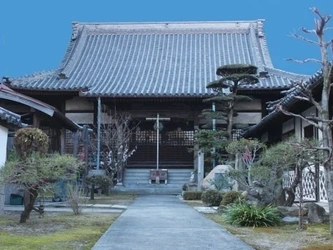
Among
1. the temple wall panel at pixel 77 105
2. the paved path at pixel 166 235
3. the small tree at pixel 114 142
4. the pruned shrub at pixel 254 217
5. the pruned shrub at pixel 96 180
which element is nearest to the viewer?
the paved path at pixel 166 235

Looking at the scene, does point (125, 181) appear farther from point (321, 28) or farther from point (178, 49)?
point (321, 28)

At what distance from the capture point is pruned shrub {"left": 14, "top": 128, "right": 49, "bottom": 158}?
27.1ft

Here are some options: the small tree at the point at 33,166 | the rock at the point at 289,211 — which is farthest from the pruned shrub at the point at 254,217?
the small tree at the point at 33,166

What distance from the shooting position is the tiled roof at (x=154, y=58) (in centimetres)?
2095

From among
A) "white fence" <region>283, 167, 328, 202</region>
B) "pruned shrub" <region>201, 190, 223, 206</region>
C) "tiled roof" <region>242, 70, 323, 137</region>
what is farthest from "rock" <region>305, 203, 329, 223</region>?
"pruned shrub" <region>201, 190, 223, 206</region>

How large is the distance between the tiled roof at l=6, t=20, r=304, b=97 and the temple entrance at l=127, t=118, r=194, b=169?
2231 millimetres

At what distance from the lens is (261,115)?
21.1 m

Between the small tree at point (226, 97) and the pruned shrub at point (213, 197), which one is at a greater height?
the small tree at point (226, 97)

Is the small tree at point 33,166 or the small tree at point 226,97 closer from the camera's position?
the small tree at point 33,166

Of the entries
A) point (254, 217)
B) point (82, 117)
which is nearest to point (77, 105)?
point (82, 117)

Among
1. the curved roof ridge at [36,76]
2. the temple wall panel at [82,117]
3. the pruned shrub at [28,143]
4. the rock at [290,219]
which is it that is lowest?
the rock at [290,219]

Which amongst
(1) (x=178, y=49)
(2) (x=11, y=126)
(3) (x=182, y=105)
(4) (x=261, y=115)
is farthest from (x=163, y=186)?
(2) (x=11, y=126)

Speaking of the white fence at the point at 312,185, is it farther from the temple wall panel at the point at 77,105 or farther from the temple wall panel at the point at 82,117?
the temple wall panel at the point at 77,105

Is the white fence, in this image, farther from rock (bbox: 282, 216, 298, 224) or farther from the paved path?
the paved path
